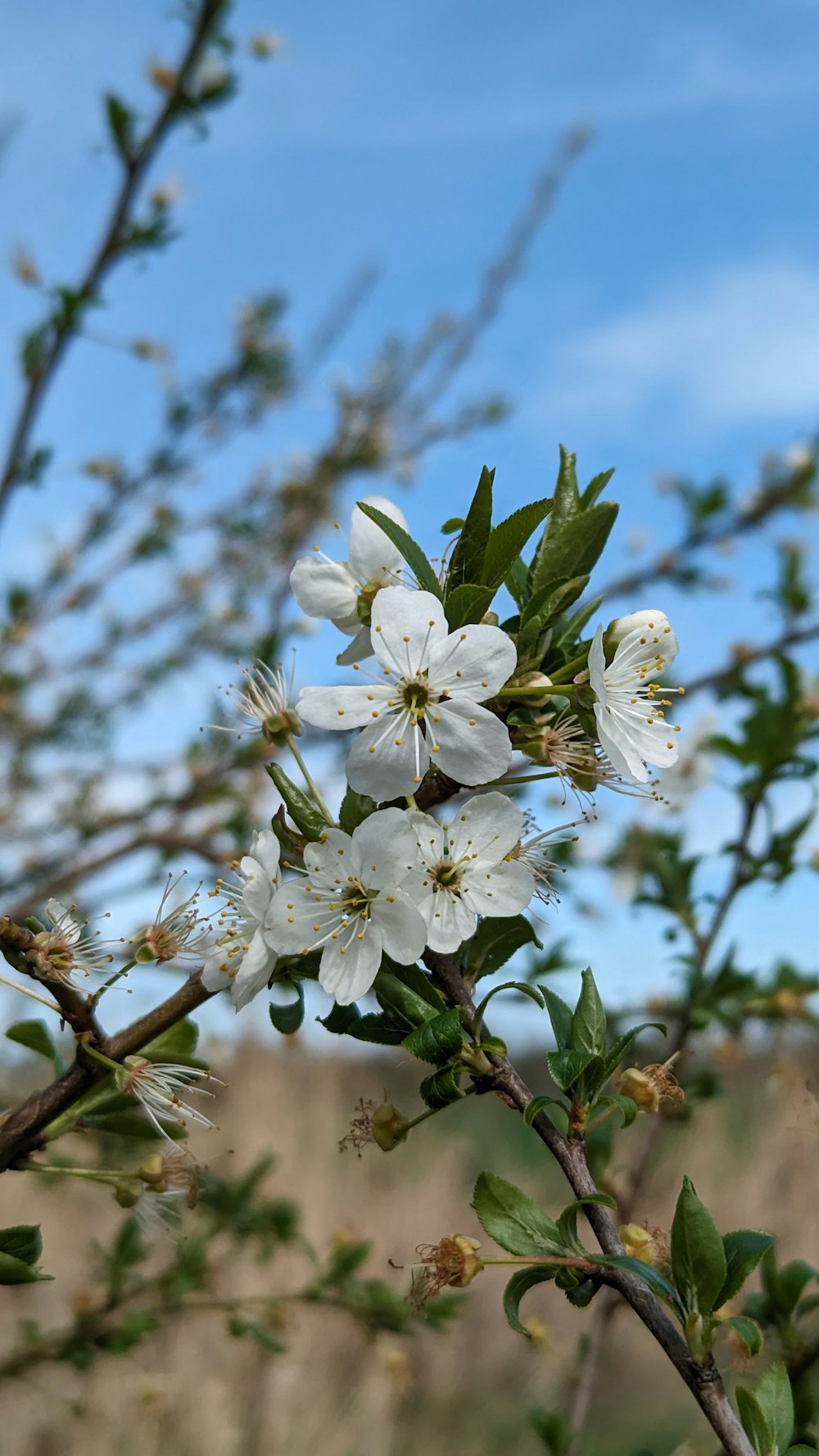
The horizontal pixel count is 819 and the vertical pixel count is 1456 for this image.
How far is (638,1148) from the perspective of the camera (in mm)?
1857

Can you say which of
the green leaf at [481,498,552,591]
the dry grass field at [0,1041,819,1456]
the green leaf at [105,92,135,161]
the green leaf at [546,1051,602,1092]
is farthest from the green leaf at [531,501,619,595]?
the green leaf at [105,92,135,161]

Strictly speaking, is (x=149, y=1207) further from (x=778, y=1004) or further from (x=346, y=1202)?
(x=346, y=1202)

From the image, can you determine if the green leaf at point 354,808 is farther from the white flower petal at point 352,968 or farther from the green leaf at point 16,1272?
the green leaf at point 16,1272

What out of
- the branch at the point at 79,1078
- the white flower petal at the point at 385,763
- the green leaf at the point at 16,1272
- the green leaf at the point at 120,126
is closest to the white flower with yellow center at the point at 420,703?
the white flower petal at the point at 385,763

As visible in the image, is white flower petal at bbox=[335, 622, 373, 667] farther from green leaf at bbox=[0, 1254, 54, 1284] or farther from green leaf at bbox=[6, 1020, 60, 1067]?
green leaf at bbox=[0, 1254, 54, 1284]

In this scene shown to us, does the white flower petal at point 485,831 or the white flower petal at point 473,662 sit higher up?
the white flower petal at point 473,662

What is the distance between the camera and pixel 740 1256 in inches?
33.4

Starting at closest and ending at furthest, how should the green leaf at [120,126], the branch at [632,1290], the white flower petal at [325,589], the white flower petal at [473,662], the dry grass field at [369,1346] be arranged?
the branch at [632,1290] < the white flower petal at [473,662] < the white flower petal at [325,589] < the green leaf at [120,126] < the dry grass field at [369,1346]

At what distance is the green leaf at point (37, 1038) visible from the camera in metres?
1.05

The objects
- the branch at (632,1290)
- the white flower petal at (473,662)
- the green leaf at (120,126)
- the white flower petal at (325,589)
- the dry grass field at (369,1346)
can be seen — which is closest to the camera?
the branch at (632,1290)

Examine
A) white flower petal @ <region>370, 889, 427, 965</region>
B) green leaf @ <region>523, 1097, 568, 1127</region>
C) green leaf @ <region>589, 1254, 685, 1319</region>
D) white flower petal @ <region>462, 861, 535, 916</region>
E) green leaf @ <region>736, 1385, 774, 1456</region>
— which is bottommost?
green leaf @ <region>736, 1385, 774, 1456</region>

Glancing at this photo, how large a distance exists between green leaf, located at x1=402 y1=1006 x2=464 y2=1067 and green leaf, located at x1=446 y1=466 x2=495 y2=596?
31cm

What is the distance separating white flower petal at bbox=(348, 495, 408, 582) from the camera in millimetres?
989

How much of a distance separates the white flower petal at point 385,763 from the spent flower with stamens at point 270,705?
208mm
